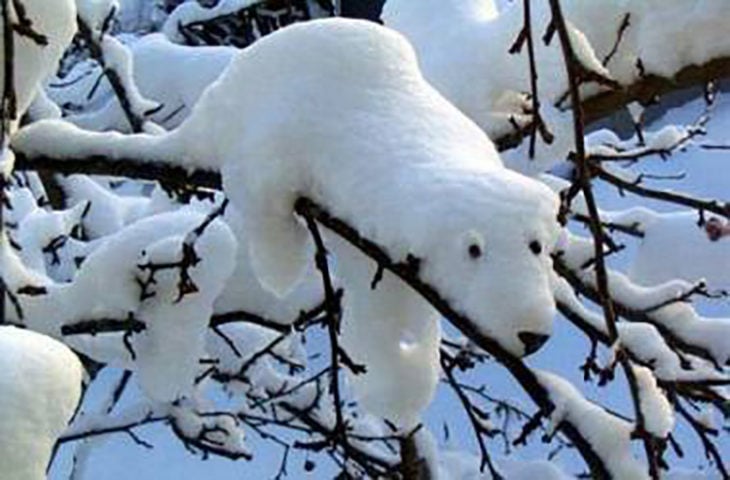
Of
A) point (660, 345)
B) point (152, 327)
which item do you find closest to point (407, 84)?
point (152, 327)

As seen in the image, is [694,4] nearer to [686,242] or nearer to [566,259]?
[566,259]

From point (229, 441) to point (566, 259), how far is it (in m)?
1.10

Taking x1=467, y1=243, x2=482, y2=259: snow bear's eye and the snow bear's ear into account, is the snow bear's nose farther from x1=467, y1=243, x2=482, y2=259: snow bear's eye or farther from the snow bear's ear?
the snow bear's ear

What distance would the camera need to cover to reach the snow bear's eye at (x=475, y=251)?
0.96 metres

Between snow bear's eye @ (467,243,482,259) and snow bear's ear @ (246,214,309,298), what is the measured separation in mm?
255

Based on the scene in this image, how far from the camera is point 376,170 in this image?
3.52ft

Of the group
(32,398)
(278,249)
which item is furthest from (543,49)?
(32,398)

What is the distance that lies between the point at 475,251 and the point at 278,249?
273 millimetres

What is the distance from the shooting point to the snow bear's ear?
116 cm

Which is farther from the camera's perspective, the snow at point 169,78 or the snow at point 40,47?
the snow at point 169,78

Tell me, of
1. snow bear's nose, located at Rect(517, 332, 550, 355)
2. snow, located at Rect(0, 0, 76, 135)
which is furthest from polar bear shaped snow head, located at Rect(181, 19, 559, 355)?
snow, located at Rect(0, 0, 76, 135)

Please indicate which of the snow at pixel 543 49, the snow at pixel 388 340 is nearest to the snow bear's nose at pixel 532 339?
the snow at pixel 388 340

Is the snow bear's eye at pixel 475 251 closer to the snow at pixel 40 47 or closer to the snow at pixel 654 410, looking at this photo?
the snow at pixel 654 410

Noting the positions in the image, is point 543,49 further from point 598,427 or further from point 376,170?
point 376,170
